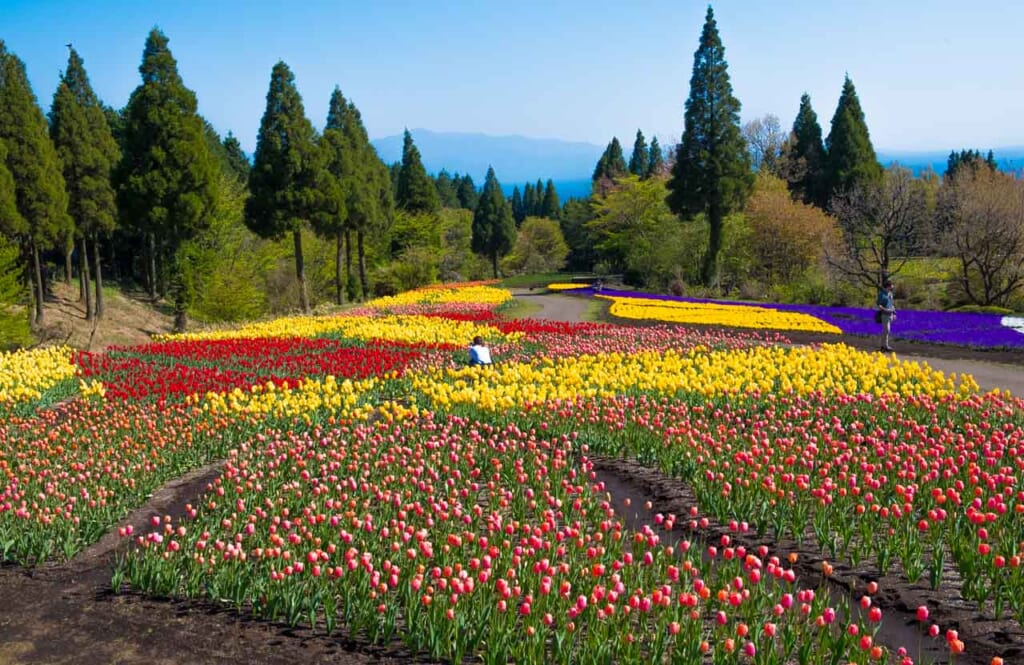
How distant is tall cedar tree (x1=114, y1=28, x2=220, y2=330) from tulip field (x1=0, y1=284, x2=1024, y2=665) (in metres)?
16.1

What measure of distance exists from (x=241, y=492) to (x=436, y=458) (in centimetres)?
219

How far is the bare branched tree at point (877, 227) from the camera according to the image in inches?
1302

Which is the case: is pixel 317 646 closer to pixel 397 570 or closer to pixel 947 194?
pixel 397 570

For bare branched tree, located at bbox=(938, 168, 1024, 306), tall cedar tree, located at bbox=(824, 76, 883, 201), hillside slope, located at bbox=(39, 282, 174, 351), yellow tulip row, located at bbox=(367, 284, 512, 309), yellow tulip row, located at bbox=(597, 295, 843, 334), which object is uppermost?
tall cedar tree, located at bbox=(824, 76, 883, 201)

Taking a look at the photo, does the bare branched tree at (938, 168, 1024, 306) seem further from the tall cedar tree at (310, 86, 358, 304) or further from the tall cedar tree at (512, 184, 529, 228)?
the tall cedar tree at (512, 184, 529, 228)

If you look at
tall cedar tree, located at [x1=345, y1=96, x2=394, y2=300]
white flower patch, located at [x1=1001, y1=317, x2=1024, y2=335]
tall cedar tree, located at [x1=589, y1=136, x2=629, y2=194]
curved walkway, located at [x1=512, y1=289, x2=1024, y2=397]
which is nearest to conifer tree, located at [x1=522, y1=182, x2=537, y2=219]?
tall cedar tree, located at [x1=589, y1=136, x2=629, y2=194]

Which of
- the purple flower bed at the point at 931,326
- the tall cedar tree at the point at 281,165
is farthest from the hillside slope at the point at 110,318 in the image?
the purple flower bed at the point at 931,326

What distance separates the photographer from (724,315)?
28.8m

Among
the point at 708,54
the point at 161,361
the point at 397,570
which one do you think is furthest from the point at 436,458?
the point at 708,54

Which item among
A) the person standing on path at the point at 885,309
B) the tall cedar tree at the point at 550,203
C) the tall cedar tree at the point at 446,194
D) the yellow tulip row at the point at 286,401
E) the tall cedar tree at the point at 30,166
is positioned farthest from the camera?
the tall cedar tree at the point at 446,194

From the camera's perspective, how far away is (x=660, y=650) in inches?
161

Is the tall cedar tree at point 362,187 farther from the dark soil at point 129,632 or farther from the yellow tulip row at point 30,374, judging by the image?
the dark soil at point 129,632

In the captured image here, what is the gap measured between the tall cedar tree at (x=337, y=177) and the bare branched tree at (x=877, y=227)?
2566 centimetres

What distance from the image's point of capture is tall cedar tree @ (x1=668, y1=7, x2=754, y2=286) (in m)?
43.9
